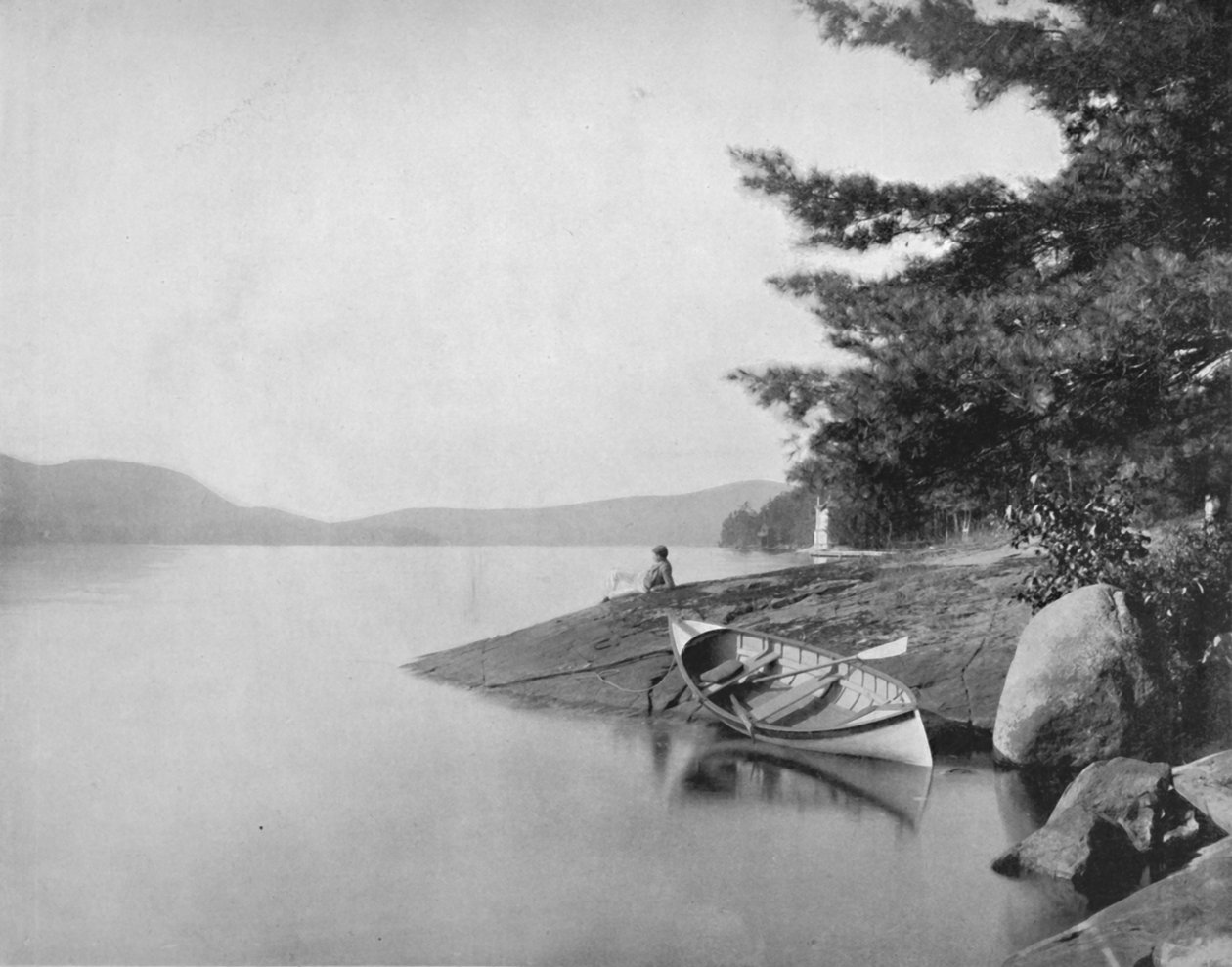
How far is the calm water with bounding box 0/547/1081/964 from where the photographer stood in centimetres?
309

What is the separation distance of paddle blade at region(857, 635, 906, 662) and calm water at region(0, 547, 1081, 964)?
49cm

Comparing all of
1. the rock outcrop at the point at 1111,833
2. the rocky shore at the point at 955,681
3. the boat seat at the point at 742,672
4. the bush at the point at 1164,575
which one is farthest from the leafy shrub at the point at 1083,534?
the boat seat at the point at 742,672

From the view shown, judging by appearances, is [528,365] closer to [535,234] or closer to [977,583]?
[535,234]

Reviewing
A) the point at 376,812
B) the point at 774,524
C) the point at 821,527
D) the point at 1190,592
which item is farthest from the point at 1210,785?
the point at 376,812

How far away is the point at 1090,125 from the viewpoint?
376 cm

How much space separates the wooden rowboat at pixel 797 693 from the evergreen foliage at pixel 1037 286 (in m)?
0.91

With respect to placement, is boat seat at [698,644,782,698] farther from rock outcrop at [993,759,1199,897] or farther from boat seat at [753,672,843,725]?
rock outcrop at [993,759,1199,897]

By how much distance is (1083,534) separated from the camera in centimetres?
393

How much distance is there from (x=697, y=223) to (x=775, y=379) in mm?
686

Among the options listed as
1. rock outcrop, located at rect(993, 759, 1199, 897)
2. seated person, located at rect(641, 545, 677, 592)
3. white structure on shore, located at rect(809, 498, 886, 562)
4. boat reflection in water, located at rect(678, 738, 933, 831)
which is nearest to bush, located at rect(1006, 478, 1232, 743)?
rock outcrop, located at rect(993, 759, 1199, 897)

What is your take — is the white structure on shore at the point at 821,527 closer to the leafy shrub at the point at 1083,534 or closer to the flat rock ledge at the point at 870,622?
the flat rock ledge at the point at 870,622

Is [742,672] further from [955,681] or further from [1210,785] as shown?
[1210,785]

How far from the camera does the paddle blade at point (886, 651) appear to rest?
4.38 metres

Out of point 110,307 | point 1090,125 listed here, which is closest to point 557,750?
point 110,307
